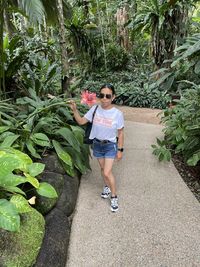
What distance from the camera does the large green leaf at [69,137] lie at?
359cm

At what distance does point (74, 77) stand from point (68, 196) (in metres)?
11.1

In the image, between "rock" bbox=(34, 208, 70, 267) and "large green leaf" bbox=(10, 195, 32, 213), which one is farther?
"rock" bbox=(34, 208, 70, 267)

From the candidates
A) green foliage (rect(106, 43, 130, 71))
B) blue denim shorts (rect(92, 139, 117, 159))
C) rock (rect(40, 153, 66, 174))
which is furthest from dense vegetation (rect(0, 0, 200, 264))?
blue denim shorts (rect(92, 139, 117, 159))

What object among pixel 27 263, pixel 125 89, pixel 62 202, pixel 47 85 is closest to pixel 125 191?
pixel 62 202

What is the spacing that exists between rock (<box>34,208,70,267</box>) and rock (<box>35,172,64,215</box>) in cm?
8

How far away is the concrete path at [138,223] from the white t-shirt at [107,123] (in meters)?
0.80

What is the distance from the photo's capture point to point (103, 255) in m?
2.58

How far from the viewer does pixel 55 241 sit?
97.1 inches

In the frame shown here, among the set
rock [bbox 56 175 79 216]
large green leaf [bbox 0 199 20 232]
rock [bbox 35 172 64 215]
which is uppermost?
large green leaf [bbox 0 199 20 232]

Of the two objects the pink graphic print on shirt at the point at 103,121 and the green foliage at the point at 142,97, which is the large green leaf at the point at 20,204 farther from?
the green foliage at the point at 142,97

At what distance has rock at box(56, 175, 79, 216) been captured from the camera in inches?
120

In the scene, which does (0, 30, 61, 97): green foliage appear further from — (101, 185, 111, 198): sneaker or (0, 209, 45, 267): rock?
(0, 209, 45, 267): rock

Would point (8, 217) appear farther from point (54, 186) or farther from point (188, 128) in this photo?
point (188, 128)

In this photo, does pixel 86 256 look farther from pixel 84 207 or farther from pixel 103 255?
pixel 84 207
